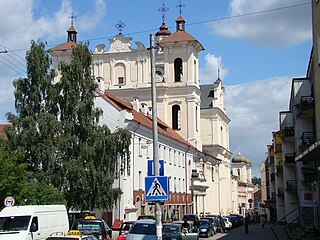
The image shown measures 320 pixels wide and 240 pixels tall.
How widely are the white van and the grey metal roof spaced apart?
6641cm

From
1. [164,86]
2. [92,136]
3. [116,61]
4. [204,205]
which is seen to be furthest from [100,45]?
[92,136]

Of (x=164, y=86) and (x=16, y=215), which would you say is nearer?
(x=16, y=215)

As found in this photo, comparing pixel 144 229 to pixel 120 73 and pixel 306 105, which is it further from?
pixel 120 73

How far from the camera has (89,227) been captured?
26.3 meters

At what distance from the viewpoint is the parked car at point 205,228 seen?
43.4 m

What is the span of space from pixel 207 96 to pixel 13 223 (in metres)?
70.4

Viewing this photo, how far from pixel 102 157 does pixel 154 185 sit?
18626 millimetres

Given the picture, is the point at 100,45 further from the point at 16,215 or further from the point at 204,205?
the point at 16,215

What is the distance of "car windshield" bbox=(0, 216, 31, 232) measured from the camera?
73.9 feet

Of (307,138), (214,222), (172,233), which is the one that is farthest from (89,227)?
(214,222)

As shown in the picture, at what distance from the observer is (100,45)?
72.8 meters

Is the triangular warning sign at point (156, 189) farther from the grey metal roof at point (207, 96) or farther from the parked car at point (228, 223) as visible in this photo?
the grey metal roof at point (207, 96)

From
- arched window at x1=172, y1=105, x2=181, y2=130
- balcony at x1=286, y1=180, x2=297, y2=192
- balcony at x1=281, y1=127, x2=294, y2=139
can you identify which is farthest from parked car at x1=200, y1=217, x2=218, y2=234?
arched window at x1=172, y1=105, x2=181, y2=130

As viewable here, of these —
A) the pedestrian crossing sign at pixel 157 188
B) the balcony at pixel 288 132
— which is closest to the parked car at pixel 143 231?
the pedestrian crossing sign at pixel 157 188
